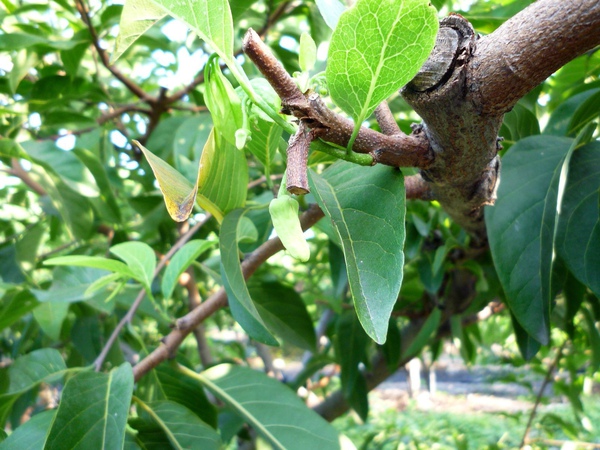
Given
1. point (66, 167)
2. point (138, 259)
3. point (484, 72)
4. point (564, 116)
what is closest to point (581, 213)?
point (564, 116)

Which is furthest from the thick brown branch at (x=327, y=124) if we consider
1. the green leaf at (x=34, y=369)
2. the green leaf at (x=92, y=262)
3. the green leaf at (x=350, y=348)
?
the green leaf at (x=350, y=348)

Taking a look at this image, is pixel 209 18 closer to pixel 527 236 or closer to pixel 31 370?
pixel 527 236

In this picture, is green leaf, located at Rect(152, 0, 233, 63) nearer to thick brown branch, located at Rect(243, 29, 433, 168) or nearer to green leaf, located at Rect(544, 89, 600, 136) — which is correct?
thick brown branch, located at Rect(243, 29, 433, 168)

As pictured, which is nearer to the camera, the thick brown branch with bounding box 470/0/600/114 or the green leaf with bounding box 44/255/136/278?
the thick brown branch with bounding box 470/0/600/114

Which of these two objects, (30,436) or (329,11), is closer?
(329,11)

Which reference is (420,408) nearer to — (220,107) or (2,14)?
(2,14)

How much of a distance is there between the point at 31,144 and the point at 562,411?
4580 millimetres

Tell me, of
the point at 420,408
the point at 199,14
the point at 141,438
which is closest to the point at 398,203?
the point at 199,14

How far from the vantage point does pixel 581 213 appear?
0.64 metres

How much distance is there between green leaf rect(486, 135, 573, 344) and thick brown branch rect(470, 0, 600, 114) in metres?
0.24

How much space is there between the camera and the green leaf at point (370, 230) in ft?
1.25

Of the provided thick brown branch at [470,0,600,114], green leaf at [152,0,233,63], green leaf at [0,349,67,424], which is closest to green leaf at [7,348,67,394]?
green leaf at [0,349,67,424]

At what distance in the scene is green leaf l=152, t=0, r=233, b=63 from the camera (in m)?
0.37

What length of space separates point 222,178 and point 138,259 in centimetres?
26
